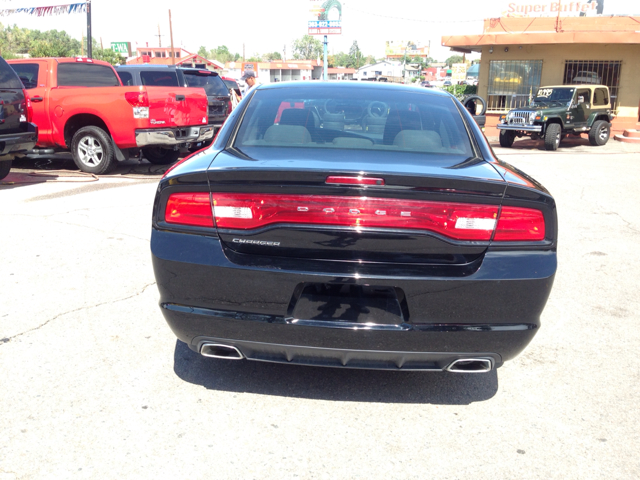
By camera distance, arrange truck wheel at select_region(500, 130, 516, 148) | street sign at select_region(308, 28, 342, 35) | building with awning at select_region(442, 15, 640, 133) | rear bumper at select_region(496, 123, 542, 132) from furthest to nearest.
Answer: street sign at select_region(308, 28, 342, 35)
building with awning at select_region(442, 15, 640, 133)
truck wheel at select_region(500, 130, 516, 148)
rear bumper at select_region(496, 123, 542, 132)

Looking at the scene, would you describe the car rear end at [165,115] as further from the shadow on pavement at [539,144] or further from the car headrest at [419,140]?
the shadow on pavement at [539,144]

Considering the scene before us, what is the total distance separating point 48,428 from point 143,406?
439 mm

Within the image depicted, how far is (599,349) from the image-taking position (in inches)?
152

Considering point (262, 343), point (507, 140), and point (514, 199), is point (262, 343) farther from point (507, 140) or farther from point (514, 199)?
point (507, 140)

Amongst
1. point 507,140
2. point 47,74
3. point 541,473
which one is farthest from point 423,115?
point 507,140

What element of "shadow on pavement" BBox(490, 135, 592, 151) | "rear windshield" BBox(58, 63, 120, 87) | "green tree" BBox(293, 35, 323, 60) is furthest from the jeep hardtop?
"green tree" BBox(293, 35, 323, 60)

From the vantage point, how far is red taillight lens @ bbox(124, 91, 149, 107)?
9.91 metres

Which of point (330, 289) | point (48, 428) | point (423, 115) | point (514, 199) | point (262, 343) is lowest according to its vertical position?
point (48, 428)

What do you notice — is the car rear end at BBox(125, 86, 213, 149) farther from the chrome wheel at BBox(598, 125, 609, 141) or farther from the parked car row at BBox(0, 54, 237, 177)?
the chrome wheel at BBox(598, 125, 609, 141)

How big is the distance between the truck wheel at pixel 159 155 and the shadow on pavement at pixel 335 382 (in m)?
9.18

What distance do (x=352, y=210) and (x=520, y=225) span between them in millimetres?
770

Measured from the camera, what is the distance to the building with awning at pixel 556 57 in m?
23.2

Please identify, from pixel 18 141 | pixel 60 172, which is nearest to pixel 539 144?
pixel 60 172

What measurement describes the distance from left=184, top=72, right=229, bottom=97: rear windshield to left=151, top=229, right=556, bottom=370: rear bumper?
11762mm
